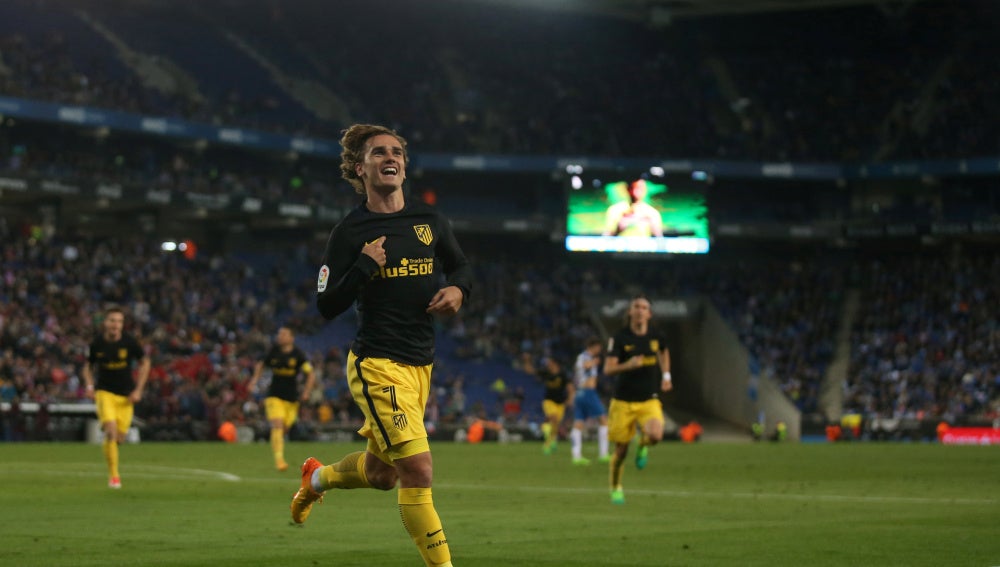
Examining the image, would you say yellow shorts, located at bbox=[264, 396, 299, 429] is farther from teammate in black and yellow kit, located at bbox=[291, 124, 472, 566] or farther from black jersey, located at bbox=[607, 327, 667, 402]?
teammate in black and yellow kit, located at bbox=[291, 124, 472, 566]

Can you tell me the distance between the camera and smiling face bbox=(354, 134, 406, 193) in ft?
28.1

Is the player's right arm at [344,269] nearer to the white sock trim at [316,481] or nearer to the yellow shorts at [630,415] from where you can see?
the white sock trim at [316,481]

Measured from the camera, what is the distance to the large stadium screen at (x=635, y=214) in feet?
167

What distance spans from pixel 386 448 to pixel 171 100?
48620mm

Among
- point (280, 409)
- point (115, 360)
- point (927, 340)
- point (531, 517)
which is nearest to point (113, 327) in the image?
point (115, 360)

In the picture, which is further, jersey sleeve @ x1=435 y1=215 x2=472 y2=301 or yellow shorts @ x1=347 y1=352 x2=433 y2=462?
jersey sleeve @ x1=435 y1=215 x2=472 y2=301

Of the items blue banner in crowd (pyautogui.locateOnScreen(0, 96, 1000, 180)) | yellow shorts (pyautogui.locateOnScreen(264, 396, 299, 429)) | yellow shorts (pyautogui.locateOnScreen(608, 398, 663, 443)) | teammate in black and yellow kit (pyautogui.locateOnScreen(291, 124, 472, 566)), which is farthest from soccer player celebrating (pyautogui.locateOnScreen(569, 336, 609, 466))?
blue banner in crowd (pyautogui.locateOnScreen(0, 96, 1000, 180))

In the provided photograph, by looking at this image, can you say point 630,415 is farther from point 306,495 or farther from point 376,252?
point 376,252

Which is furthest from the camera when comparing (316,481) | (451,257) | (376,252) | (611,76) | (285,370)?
(611,76)

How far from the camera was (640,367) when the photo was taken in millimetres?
18266

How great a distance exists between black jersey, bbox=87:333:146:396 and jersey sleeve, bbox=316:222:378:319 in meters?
12.0

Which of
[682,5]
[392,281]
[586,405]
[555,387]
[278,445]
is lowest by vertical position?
[278,445]

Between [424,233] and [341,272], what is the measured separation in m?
0.58

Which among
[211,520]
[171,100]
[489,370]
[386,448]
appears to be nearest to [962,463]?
[211,520]
